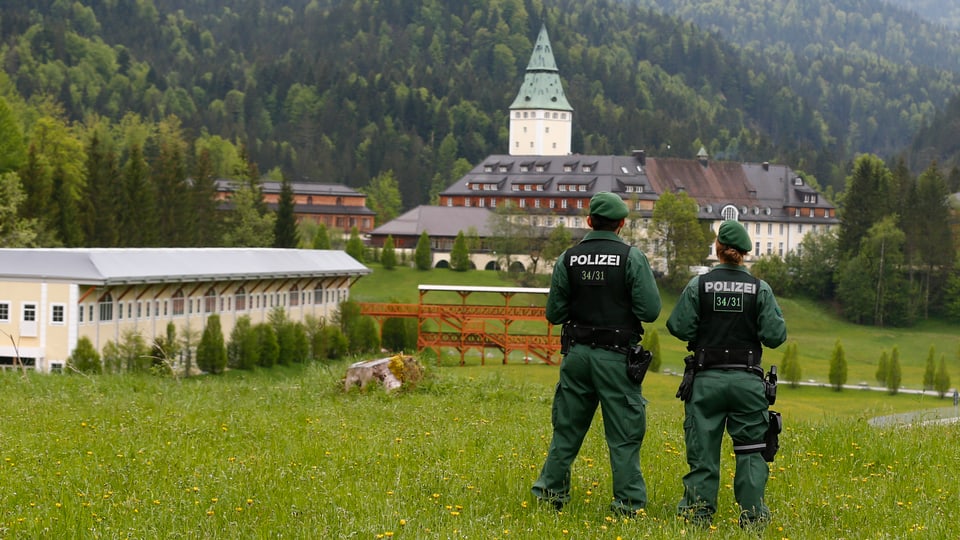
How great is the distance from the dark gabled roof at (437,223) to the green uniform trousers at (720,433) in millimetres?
104829

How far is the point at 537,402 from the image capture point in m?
18.6

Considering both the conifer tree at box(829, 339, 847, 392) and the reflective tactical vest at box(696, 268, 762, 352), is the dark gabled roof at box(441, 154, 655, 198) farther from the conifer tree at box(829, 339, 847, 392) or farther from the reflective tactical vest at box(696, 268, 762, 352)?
the reflective tactical vest at box(696, 268, 762, 352)

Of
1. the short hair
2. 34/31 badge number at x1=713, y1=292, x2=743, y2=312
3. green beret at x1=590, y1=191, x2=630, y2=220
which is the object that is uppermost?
green beret at x1=590, y1=191, x2=630, y2=220

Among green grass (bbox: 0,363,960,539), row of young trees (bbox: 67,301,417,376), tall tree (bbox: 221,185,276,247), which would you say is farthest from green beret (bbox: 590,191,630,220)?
tall tree (bbox: 221,185,276,247)

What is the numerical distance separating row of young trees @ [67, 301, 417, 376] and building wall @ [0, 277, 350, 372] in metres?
0.71

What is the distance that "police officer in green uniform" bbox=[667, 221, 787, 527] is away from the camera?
9.80m

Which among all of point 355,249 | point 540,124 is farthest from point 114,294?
point 540,124

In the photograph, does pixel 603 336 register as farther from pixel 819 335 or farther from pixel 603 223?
pixel 819 335

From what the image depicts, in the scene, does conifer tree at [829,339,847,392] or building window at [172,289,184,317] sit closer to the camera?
building window at [172,289,184,317]

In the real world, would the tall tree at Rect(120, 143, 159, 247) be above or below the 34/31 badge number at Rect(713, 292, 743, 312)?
above

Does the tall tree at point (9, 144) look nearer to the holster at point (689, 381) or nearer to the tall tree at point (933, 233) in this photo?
the tall tree at point (933, 233)

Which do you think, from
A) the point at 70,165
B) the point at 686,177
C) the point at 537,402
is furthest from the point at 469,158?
the point at 537,402

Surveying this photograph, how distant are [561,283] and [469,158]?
18324 cm

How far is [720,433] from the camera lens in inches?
392
